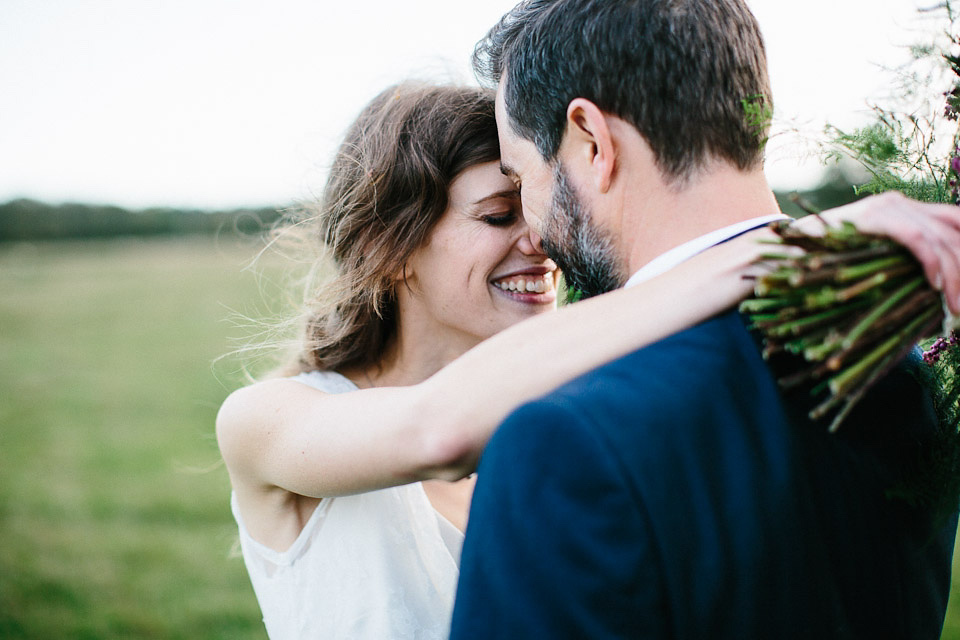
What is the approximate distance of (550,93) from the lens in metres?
2.11

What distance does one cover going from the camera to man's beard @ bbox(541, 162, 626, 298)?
2137mm

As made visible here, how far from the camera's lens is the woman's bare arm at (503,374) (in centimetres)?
143

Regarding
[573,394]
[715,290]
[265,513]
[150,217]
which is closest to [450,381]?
[573,394]

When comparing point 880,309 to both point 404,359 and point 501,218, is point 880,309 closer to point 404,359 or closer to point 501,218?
point 501,218

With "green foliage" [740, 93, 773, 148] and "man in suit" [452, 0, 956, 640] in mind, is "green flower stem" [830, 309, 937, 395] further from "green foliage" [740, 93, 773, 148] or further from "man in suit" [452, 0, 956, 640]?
"green foliage" [740, 93, 773, 148]

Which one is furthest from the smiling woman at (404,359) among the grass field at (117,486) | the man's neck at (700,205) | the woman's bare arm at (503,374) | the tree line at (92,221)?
the tree line at (92,221)

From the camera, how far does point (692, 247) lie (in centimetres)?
185

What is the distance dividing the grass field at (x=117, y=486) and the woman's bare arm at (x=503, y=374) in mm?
1773

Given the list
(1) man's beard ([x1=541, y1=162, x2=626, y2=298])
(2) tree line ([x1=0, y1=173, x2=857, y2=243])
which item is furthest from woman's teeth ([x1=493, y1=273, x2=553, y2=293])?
(2) tree line ([x1=0, y1=173, x2=857, y2=243])

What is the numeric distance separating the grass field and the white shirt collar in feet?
8.40

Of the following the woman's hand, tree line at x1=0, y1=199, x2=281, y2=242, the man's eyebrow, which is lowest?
tree line at x1=0, y1=199, x2=281, y2=242

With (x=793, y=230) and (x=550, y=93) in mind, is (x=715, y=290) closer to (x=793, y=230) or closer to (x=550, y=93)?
(x=793, y=230)

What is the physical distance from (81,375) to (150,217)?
55.6m

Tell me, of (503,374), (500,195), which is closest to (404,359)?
(500,195)
